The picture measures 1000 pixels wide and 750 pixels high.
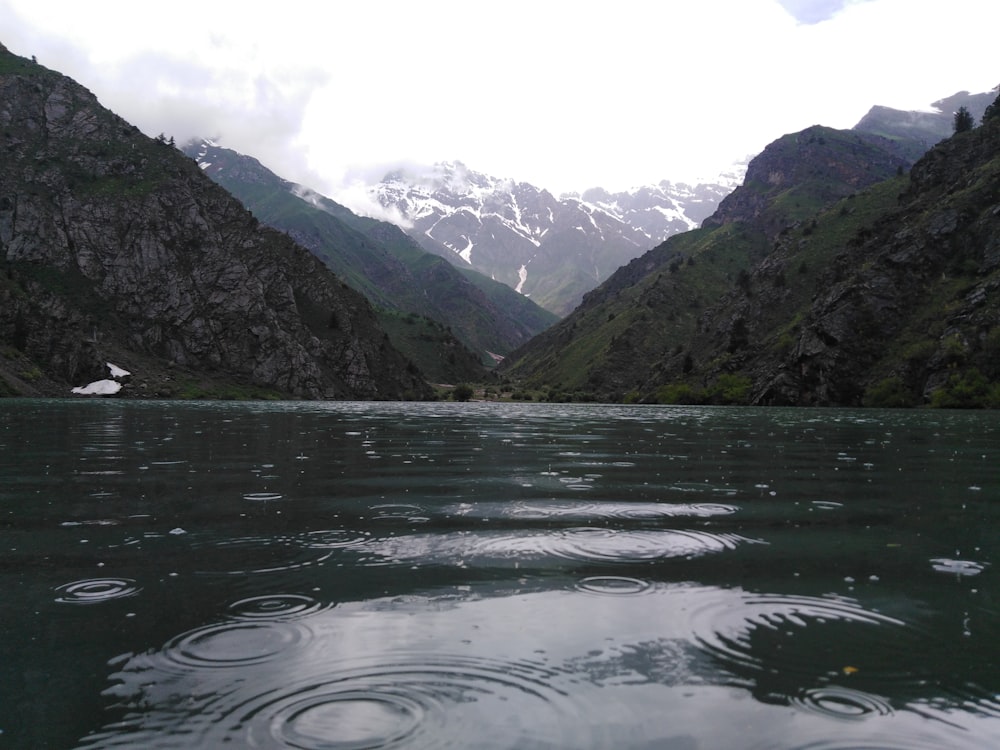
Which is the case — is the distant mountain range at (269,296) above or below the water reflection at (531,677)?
above

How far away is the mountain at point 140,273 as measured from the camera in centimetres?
14738

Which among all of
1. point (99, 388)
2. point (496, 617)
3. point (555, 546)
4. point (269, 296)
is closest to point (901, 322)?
point (555, 546)

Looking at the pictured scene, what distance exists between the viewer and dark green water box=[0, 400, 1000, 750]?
16.1 feet

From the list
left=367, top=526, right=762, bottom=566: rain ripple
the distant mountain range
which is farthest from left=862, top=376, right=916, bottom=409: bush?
left=367, top=526, right=762, bottom=566: rain ripple

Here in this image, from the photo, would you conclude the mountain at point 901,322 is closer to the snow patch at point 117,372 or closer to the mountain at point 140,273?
the mountain at point 140,273

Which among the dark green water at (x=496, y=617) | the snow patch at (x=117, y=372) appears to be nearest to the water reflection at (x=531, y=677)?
the dark green water at (x=496, y=617)

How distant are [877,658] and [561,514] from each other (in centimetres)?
782

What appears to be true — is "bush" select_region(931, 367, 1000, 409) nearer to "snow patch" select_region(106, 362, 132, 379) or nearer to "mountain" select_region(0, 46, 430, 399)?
"mountain" select_region(0, 46, 430, 399)

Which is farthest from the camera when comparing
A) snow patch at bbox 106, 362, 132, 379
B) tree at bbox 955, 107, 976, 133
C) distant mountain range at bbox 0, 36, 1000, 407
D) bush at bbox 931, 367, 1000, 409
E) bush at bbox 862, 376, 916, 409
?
tree at bbox 955, 107, 976, 133

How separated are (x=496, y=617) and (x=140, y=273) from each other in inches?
7339

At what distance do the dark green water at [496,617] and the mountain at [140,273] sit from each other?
147 metres

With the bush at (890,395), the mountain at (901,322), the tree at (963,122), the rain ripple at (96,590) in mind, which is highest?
the tree at (963,122)

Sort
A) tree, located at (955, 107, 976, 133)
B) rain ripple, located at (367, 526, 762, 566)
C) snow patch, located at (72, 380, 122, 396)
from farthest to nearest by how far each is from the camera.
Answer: tree, located at (955, 107, 976, 133)
snow patch, located at (72, 380, 122, 396)
rain ripple, located at (367, 526, 762, 566)

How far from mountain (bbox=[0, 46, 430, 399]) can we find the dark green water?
147m
